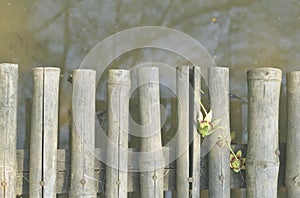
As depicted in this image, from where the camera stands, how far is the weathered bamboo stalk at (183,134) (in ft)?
6.04

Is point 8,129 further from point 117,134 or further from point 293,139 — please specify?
point 293,139

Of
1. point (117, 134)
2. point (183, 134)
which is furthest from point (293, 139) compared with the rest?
point (117, 134)

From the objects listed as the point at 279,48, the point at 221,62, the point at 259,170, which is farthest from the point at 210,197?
the point at 279,48

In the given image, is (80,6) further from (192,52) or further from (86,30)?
(192,52)

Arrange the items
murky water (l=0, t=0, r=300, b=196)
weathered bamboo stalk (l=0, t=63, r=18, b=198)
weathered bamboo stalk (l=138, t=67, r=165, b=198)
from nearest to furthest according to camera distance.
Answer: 1. weathered bamboo stalk (l=0, t=63, r=18, b=198)
2. weathered bamboo stalk (l=138, t=67, r=165, b=198)
3. murky water (l=0, t=0, r=300, b=196)

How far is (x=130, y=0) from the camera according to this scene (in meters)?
2.29

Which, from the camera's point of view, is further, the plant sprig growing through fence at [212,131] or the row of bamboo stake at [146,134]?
the plant sprig growing through fence at [212,131]

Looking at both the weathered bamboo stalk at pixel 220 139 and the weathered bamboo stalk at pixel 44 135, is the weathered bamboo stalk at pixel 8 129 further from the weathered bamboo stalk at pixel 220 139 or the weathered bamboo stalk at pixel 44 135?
the weathered bamboo stalk at pixel 220 139

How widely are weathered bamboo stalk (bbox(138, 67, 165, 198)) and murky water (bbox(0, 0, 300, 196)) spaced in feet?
1.11

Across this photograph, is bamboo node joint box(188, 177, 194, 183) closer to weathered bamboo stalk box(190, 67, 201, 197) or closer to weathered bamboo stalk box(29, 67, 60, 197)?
weathered bamboo stalk box(190, 67, 201, 197)

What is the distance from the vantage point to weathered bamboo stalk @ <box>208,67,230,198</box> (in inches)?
73.4

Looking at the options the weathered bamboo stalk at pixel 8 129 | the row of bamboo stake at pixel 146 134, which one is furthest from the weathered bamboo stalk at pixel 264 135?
the weathered bamboo stalk at pixel 8 129

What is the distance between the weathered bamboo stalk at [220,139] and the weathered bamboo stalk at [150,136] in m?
0.19

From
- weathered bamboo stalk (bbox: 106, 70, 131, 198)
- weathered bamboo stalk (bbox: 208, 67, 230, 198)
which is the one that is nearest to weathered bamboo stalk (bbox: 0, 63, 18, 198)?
weathered bamboo stalk (bbox: 106, 70, 131, 198)
